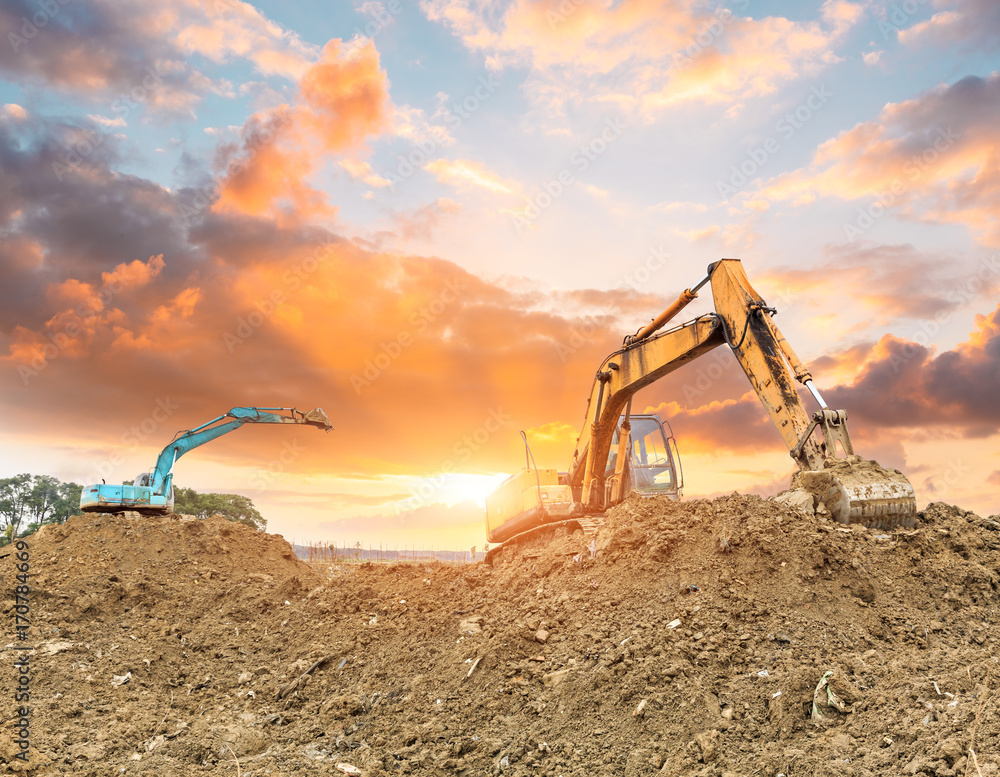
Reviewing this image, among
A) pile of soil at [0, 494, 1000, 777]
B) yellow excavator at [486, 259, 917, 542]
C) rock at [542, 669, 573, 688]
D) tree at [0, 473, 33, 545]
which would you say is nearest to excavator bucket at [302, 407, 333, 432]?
yellow excavator at [486, 259, 917, 542]

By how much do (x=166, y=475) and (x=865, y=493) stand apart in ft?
52.7

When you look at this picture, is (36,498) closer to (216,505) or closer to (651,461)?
(216,505)

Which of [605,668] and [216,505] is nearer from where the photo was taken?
[605,668]

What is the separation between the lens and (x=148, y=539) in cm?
1280

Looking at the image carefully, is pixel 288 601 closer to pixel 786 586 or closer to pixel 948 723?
pixel 786 586

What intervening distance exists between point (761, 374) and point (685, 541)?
7.40 ft

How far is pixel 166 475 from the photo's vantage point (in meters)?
15.9

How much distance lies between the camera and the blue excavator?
47.4ft

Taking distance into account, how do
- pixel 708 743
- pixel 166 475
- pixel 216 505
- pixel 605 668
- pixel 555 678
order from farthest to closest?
pixel 216 505, pixel 166 475, pixel 555 678, pixel 605 668, pixel 708 743

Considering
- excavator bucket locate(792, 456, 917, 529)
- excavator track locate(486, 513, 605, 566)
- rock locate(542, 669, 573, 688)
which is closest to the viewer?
rock locate(542, 669, 573, 688)

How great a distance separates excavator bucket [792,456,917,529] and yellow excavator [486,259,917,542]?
11mm

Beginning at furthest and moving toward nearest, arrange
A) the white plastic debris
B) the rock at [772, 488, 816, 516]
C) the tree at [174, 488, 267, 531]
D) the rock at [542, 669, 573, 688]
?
the tree at [174, 488, 267, 531] < the white plastic debris < the rock at [772, 488, 816, 516] < the rock at [542, 669, 573, 688]

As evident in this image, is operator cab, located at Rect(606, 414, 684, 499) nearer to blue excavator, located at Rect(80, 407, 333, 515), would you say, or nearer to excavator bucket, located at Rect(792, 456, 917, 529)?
excavator bucket, located at Rect(792, 456, 917, 529)

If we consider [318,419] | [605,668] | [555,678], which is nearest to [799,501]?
[605,668]
